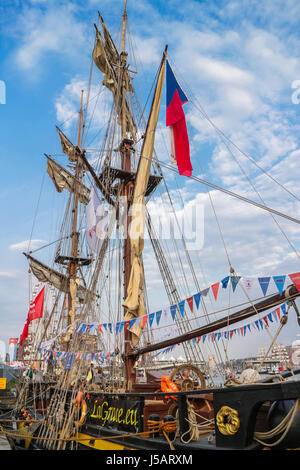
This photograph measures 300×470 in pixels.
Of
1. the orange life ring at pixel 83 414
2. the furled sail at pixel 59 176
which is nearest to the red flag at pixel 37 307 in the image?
the orange life ring at pixel 83 414

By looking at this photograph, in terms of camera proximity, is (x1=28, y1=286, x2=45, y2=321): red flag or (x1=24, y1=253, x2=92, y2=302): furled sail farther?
(x1=24, y1=253, x2=92, y2=302): furled sail

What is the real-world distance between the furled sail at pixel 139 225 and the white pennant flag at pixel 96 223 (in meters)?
2.24

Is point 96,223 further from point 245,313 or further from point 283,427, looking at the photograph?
point 283,427

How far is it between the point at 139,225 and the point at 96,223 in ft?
8.74

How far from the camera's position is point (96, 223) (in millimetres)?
13258

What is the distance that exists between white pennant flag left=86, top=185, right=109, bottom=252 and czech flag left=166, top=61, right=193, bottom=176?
4.56 meters

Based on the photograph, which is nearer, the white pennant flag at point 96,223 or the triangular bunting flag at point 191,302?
the triangular bunting flag at point 191,302

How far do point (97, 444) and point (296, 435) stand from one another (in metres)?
4.44

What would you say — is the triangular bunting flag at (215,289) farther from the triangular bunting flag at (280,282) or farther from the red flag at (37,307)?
the red flag at (37,307)

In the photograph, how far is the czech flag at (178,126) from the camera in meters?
9.41

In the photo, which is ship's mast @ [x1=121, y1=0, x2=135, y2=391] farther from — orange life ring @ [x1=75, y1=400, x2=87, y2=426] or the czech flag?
the czech flag

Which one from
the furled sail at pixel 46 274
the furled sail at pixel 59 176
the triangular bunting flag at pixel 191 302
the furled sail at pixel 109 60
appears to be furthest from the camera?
the furled sail at pixel 59 176

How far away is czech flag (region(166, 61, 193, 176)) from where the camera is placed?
9.41 metres

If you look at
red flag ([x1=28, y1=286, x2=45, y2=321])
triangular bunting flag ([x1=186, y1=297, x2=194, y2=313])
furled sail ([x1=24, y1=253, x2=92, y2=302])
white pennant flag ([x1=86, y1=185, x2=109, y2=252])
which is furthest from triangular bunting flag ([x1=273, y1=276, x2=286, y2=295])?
furled sail ([x1=24, y1=253, x2=92, y2=302])
